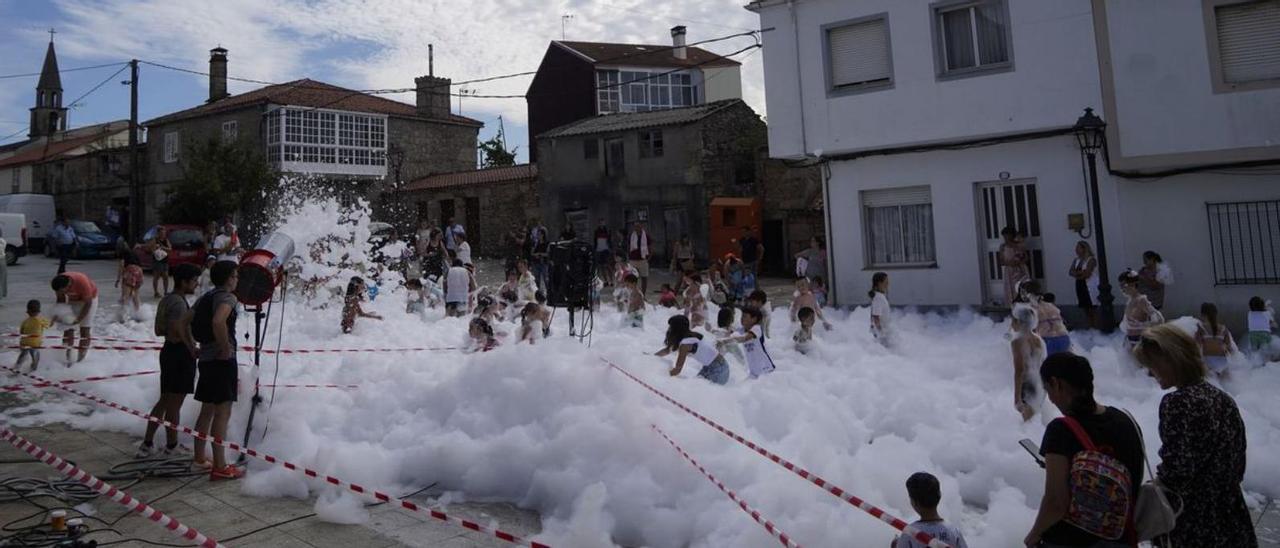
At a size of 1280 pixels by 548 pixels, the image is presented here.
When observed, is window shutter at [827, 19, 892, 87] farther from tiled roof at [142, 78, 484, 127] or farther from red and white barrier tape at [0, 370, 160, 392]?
tiled roof at [142, 78, 484, 127]

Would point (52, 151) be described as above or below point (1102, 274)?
above

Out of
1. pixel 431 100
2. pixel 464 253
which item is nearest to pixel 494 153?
pixel 431 100

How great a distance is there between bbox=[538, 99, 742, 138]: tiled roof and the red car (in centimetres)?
1234

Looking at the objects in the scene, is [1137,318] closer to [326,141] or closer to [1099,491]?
[1099,491]

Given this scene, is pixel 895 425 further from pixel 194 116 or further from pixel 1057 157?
pixel 194 116

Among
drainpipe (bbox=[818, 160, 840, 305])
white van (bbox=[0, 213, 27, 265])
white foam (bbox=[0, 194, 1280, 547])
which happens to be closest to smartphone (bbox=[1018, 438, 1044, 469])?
white foam (bbox=[0, 194, 1280, 547])

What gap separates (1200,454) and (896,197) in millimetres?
12713

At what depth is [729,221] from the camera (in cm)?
2447

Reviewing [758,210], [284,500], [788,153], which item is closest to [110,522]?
[284,500]

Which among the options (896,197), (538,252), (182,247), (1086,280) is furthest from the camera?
(182,247)

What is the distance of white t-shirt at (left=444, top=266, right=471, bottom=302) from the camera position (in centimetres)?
1557

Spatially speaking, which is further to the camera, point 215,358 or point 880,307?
point 880,307

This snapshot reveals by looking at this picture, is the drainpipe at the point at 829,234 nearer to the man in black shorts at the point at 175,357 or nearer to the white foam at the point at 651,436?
the white foam at the point at 651,436

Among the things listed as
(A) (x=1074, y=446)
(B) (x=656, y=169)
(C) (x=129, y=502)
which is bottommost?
(C) (x=129, y=502)
